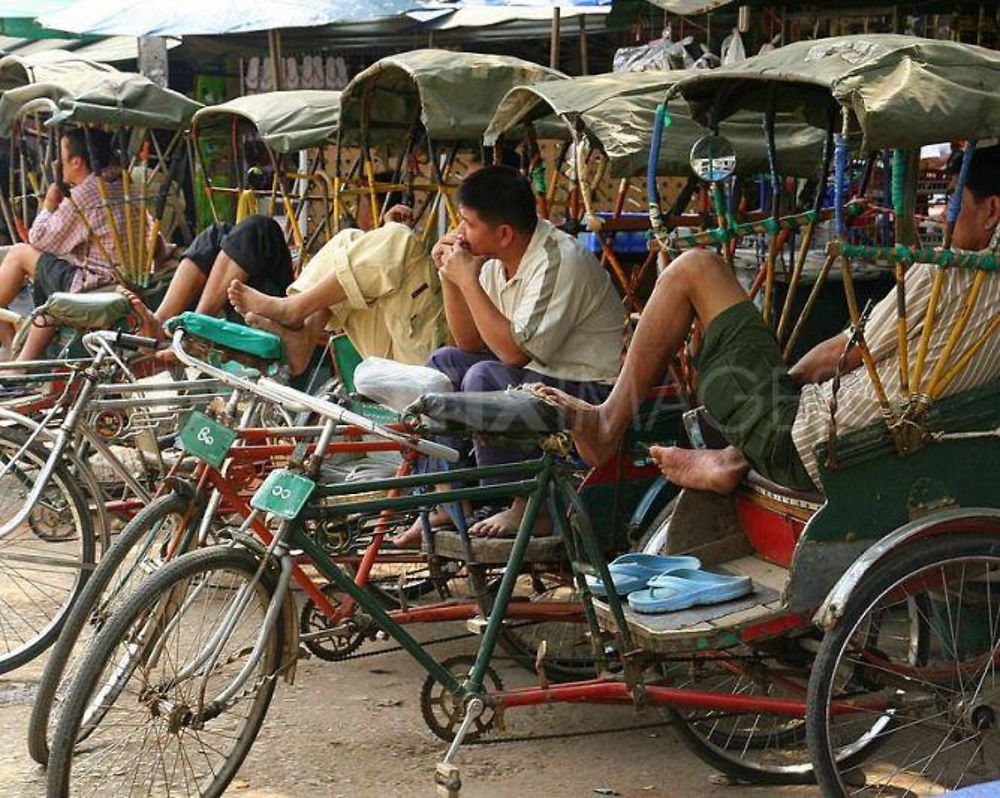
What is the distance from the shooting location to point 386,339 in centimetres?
555

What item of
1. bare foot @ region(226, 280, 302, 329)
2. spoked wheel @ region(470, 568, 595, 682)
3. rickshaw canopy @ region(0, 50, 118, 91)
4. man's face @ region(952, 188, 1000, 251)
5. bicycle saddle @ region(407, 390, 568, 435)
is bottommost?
spoked wheel @ region(470, 568, 595, 682)

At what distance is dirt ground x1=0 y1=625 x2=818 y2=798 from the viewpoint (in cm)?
381

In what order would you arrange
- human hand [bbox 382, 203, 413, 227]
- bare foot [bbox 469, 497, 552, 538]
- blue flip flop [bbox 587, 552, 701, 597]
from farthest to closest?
1. human hand [bbox 382, 203, 413, 227]
2. bare foot [bbox 469, 497, 552, 538]
3. blue flip flop [bbox 587, 552, 701, 597]

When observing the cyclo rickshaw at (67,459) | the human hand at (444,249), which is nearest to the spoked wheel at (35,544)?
the cyclo rickshaw at (67,459)

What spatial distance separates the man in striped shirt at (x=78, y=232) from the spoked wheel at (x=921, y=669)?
4981mm

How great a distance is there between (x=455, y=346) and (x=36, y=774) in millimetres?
2055

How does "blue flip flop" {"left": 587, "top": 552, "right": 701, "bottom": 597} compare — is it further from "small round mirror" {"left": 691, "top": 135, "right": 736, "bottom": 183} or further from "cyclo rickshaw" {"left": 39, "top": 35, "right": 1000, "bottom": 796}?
"small round mirror" {"left": 691, "top": 135, "right": 736, "bottom": 183}

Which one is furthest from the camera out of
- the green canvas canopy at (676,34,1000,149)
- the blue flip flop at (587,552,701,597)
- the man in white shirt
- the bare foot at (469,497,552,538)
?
the man in white shirt

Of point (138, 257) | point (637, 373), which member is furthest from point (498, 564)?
point (138, 257)

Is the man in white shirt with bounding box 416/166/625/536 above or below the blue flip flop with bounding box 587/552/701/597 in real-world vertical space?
above

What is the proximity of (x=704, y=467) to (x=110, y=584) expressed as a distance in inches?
62.3

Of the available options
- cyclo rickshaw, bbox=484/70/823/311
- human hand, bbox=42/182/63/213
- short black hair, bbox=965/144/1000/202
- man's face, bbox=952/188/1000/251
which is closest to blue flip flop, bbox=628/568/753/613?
man's face, bbox=952/188/1000/251

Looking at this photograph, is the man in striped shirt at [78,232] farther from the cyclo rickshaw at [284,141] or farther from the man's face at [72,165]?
the cyclo rickshaw at [284,141]

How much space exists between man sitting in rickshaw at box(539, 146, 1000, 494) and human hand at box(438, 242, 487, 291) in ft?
2.72
